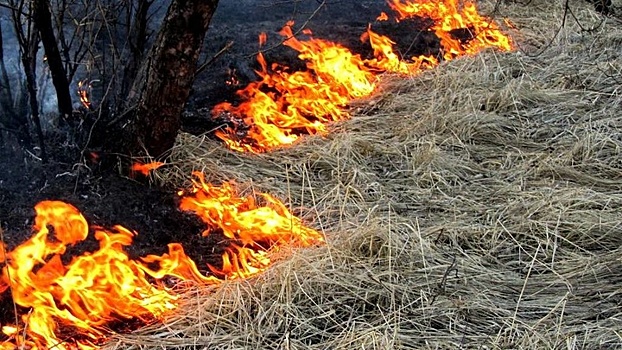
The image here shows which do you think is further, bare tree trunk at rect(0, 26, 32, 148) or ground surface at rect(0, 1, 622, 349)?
bare tree trunk at rect(0, 26, 32, 148)

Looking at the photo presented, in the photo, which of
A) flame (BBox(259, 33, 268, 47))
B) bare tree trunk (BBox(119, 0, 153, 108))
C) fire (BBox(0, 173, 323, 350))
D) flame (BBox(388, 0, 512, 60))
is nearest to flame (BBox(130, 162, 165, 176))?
fire (BBox(0, 173, 323, 350))

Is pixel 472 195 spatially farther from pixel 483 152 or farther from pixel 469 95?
pixel 469 95

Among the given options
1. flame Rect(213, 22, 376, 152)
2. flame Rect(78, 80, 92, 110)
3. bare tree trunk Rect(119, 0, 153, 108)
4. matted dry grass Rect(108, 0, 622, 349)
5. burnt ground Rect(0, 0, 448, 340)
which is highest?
bare tree trunk Rect(119, 0, 153, 108)

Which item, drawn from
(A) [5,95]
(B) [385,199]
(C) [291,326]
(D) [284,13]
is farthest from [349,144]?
(D) [284,13]

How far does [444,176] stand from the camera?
4309 millimetres

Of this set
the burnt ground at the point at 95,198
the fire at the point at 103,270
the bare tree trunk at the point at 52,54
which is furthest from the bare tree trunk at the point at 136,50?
the fire at the point at 103,270

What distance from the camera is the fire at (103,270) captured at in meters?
2.85

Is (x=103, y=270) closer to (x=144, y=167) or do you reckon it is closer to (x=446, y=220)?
(x=144, y=167)

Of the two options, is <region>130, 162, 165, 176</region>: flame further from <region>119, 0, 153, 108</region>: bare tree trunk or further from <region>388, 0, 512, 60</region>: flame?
<region>388, 0, 512, 60</region>: flame

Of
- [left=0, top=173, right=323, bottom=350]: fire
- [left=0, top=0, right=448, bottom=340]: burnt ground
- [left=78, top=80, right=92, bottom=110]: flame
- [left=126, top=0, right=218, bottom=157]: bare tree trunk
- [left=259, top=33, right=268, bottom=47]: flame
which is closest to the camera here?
[left=0, top=173, right=323, bottom=350]: fire

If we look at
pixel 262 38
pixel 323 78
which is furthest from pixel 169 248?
pixel 262 38

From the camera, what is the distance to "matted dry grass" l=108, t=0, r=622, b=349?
117 inches

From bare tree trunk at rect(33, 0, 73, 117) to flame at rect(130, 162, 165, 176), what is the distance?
0.69 meters

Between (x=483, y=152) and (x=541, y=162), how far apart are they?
0.41 metres
